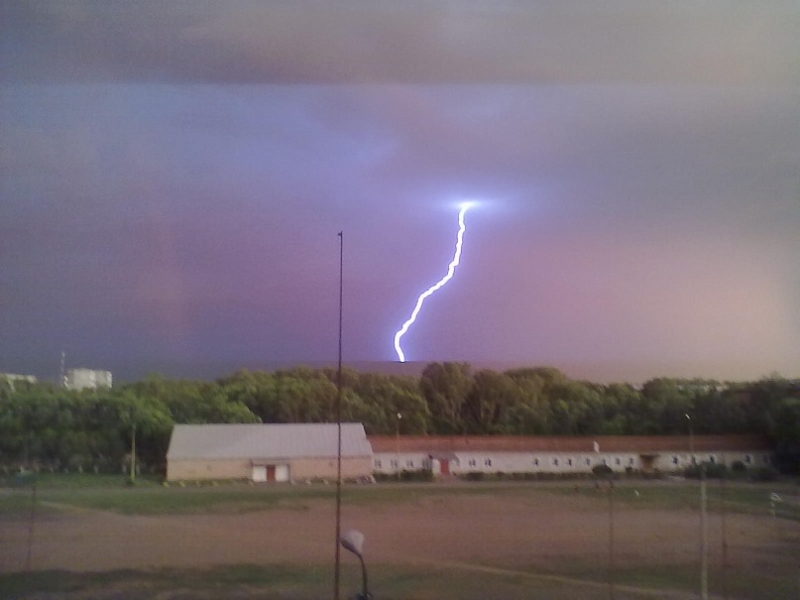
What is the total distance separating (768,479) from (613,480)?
826 millimetres

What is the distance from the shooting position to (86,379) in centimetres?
→ 347

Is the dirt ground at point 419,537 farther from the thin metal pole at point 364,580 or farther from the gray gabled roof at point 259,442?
the gray gabled roof at point 259,442

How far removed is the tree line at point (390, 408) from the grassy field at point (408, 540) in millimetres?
216

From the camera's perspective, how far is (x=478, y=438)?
11.4 feet

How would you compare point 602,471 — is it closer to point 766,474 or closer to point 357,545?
point 766,474

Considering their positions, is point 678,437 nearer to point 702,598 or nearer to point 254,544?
point 702,598

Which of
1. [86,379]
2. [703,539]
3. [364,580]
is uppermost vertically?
[86,379]

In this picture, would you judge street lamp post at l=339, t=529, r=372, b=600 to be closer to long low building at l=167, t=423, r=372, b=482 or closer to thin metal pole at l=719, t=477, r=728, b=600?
long low building at l=167, t=423, r=372, b=482

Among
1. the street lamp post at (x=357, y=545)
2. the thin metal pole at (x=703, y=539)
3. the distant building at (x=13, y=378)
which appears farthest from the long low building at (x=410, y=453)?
the distant building at (x=13, y=378)

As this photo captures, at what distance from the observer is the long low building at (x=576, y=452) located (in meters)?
3.43

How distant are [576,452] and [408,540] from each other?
0.99m

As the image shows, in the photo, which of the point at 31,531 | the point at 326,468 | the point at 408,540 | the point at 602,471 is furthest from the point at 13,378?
the point at 602,471

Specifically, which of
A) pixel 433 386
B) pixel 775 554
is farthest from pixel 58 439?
pixel 775 554

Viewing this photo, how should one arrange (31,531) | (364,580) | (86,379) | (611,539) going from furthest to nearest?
(86,379), (611,539), (31,531), (364,580)
